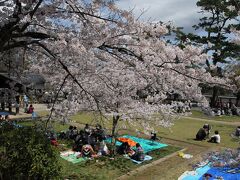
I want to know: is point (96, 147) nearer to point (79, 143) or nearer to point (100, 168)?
point (79, 143)

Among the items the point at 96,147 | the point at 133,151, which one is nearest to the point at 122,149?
the point at 133,151

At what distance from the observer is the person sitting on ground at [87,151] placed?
493 inches

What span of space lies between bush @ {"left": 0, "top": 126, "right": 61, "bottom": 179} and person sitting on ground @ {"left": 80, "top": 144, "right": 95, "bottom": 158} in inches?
226

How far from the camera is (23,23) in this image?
5348 mm

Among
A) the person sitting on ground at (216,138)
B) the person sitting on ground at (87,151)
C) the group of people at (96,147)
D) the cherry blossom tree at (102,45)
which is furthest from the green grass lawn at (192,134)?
the cherry blossom tree at (102,45)

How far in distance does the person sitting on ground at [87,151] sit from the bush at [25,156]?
18.8ft

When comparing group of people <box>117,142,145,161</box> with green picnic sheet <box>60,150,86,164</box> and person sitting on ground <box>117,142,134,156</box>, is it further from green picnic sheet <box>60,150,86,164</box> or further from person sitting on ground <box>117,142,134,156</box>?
green picnic sheet <box>60,150,86,164</box>

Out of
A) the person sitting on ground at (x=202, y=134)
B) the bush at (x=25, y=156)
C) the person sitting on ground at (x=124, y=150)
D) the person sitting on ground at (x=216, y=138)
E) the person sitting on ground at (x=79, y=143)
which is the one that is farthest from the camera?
the person sitting on ground at (x=202, y=134)

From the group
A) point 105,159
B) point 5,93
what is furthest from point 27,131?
point 105,159

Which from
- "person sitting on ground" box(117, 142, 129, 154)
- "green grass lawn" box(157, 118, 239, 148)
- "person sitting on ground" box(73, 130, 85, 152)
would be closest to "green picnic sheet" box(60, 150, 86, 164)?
"person sitting on ground" box(73, 130, 85, 152)

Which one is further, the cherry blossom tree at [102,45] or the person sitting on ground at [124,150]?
the person sitting on ground at [124,150]

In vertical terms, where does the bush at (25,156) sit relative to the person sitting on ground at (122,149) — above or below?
above

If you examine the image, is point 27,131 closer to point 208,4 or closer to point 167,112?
point 167,112

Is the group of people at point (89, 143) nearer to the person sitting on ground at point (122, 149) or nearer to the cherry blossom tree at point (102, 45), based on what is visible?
the person sitting on ground at point (122, 149)
